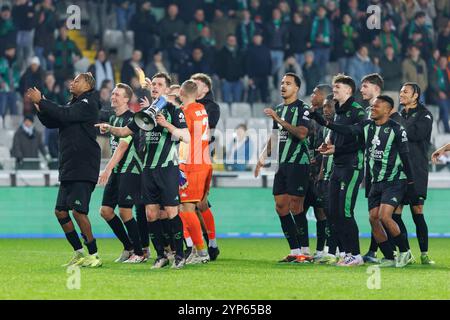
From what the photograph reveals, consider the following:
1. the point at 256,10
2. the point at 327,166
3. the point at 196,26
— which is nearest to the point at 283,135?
the point at 327,166

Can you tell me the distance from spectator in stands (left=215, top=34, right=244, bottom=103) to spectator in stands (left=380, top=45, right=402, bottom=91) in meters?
2.90

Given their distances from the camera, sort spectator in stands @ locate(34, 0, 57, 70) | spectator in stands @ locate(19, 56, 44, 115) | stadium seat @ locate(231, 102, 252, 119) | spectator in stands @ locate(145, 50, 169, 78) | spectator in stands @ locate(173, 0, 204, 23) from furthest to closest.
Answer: spectator in stands @ locate(173, 0, 204, 23) → stadium seat @ locate(231, 102, 252, 119) → spectator in stands @ locate(34, 0, 57, 70) → spectator in stands @ locate(145, 50, 169, 78) → spectator in stands @ locate(19, 56, 44, 115)

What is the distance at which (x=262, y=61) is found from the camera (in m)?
24.0

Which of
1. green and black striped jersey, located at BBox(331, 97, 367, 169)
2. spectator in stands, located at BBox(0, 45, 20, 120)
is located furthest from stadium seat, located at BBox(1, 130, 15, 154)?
green and black striped jersey, located at BBox(331, 97, 367, 169)

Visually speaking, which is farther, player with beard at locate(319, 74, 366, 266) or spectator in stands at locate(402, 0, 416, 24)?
spectator in stands at locate(402, 0, 416, 24)

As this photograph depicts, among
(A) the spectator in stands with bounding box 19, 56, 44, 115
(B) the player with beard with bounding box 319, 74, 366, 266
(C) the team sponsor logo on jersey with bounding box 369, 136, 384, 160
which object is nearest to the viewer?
(C) the team sponsor logo on jersey with bounding box 369, 136, 384, 160

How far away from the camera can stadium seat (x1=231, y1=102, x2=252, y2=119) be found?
77.4ft

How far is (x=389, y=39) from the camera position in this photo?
83.0 ft

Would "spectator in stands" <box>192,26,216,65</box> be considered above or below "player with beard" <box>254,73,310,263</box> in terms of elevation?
above

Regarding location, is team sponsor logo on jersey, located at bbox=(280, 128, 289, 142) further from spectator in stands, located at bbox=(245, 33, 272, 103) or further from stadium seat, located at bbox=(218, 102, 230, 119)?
spectator in stands, located at bbox=(245, 33, 272, 103)

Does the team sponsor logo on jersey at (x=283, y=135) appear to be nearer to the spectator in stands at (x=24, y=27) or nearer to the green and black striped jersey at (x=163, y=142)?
the green and black striped jersey at (x=163, y=142)

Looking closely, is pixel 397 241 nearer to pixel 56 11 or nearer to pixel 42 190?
pixel 42 190

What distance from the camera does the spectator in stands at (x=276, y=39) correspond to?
81.2ft
